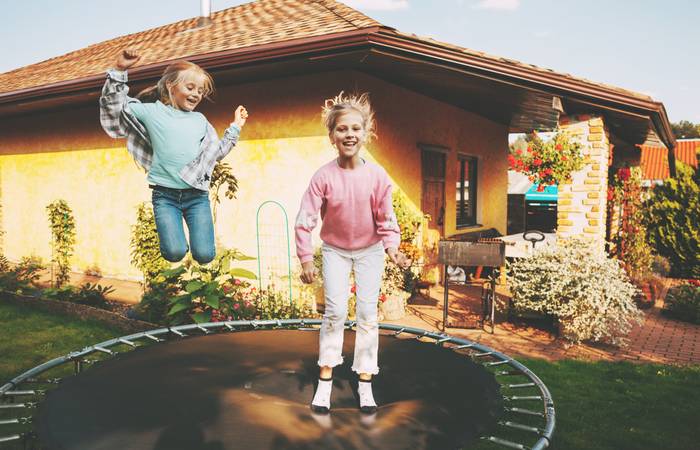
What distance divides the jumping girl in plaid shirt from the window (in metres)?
7.20

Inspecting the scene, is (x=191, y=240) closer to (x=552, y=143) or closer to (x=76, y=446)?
(x=76, y=446)

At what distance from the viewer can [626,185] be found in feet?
29.3

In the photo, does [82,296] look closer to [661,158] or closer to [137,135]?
[137,135]

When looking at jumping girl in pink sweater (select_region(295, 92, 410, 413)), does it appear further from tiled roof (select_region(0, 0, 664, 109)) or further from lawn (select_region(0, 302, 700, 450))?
tiled roof (select_region(0, 0, 664, 109))

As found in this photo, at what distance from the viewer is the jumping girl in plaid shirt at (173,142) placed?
2.68m

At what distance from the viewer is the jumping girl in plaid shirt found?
268 cm

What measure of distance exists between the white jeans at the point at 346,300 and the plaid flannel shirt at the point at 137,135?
781 millimetres

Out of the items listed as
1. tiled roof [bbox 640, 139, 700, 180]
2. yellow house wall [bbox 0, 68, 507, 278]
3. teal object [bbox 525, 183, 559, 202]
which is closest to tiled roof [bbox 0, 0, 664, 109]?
yellow house wall [bbox 0, 68, 507, 278]

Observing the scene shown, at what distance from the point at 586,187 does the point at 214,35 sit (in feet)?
19.0

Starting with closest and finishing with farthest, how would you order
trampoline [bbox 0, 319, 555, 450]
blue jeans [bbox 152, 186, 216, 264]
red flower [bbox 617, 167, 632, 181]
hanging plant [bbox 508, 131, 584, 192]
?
trampoline [bbox 0, 319, 555, 450] < blue jeans [bbox 152, 186, 216, 264] < hanging plant [bbox 508, 131, 584, 192] < red flower [bbox 617, 167, 632, 181]

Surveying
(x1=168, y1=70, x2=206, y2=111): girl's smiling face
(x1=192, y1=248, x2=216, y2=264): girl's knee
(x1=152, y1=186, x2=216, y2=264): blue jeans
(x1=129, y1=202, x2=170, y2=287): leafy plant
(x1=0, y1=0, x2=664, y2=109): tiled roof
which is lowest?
(x1=129, y1=202, x2=170, y2=287): leafy plant

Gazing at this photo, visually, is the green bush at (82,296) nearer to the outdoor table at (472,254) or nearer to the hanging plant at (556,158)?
the outdoor table at (472,254)

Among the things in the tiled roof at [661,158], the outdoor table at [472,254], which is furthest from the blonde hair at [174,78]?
the tiled roof at [661,158]

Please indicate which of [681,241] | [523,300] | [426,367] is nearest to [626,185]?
[681,241]
